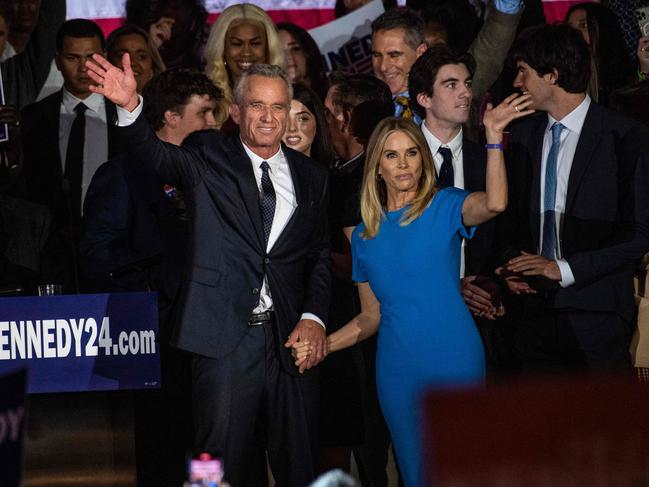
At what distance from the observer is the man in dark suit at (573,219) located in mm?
4414

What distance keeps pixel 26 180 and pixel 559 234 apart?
2.74m

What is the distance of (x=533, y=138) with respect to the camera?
471 centimetres

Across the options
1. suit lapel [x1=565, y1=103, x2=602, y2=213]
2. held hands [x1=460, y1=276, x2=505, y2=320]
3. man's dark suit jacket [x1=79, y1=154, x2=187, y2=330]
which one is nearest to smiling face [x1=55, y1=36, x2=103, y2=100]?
man's dark suit jacket [x1=79, y1=154, x2=187, y2=330]

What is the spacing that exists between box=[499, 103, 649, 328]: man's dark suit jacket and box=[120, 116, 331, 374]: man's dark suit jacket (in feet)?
3.72

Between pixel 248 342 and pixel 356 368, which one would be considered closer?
pixel 248 342

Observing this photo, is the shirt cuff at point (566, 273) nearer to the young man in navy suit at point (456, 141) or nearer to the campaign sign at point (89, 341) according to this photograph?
the young man in navy suit at point (456, 141)

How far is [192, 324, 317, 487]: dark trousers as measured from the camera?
13.1ft

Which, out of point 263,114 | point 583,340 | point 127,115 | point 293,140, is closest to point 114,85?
point 127,115

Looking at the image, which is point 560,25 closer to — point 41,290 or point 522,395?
point 41,290

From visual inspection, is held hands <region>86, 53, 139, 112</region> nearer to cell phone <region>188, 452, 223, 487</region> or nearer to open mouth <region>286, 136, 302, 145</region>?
open mouth <region>286, 136, 302, 145</region>

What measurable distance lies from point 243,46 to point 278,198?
1858 mm

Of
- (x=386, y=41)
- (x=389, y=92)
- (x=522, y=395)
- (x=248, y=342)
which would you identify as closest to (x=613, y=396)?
(x=522, y=395)

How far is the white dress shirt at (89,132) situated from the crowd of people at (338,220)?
0.03ft

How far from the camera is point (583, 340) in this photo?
14.7 ft
